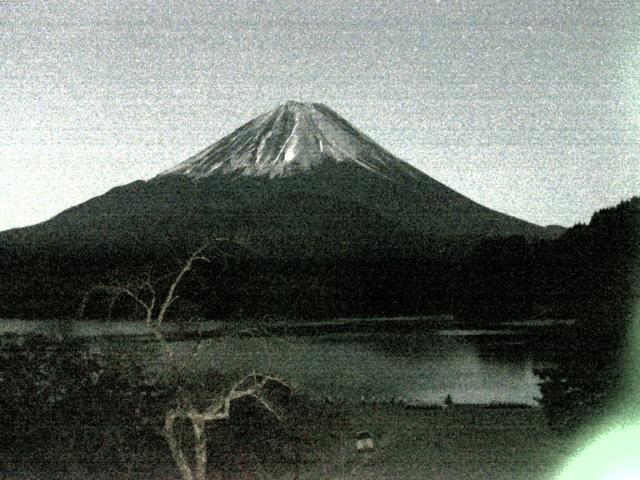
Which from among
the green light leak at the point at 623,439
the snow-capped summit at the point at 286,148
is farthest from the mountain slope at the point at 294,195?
the green light leak at the point at 623,439

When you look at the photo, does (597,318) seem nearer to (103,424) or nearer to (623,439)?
(623,439)

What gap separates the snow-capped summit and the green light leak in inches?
2771

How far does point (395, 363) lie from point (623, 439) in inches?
719

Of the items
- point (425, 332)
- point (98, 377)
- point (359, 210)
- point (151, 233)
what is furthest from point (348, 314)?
point (98, 377)

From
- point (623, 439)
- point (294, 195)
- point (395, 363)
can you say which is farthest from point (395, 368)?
point (294, 195)

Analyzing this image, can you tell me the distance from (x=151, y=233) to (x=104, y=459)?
60.8m

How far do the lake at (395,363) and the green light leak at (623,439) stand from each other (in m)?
3.24

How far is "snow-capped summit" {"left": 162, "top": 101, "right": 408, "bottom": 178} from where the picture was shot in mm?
80188

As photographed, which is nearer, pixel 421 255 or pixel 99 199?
pixel 421 255

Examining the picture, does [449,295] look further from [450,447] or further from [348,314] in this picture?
[450,447]

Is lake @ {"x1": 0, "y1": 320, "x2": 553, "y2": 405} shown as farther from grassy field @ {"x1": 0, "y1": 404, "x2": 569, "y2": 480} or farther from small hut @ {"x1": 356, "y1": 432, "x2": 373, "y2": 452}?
small hut @ {"x1": 356, "y1": 432, "x2": 373, "y2": 452}

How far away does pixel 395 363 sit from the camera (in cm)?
2530

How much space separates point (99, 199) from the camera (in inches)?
3482

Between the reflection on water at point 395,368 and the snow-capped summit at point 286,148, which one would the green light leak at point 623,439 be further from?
the snow-capped summit at point 286,148
